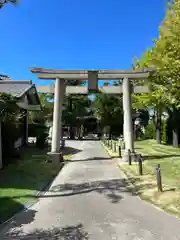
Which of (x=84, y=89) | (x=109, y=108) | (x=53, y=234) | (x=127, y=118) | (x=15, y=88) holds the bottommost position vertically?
(x=53, y=234)

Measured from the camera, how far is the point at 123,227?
21.8 feet

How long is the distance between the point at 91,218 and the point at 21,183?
482 centimetres

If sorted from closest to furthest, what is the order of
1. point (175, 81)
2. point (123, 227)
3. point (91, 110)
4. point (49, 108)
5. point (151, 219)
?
point (123, 227) → point (151, 219) → point (175, 81) → point (49, 108) → point (91, 110)

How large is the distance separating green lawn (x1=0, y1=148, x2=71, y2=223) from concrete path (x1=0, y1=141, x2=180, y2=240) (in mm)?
438

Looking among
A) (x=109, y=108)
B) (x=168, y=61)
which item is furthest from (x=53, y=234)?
(x=109, y=108)

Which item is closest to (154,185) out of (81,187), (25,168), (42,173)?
(81,187)

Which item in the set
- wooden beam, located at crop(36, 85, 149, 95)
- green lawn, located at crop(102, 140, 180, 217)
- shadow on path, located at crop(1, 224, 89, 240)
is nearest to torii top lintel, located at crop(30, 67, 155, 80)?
wooden beam, located at crop(36, 85, 149, 95)

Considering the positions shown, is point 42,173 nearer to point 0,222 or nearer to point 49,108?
point 0,222

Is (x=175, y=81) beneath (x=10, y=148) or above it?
above

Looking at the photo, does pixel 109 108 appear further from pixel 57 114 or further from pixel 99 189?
pixel 99 189

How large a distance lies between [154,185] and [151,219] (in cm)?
374

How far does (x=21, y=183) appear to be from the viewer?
11.4 m

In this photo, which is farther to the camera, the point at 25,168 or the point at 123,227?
the point at 25,168

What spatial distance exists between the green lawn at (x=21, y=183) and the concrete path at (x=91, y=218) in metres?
0.44
